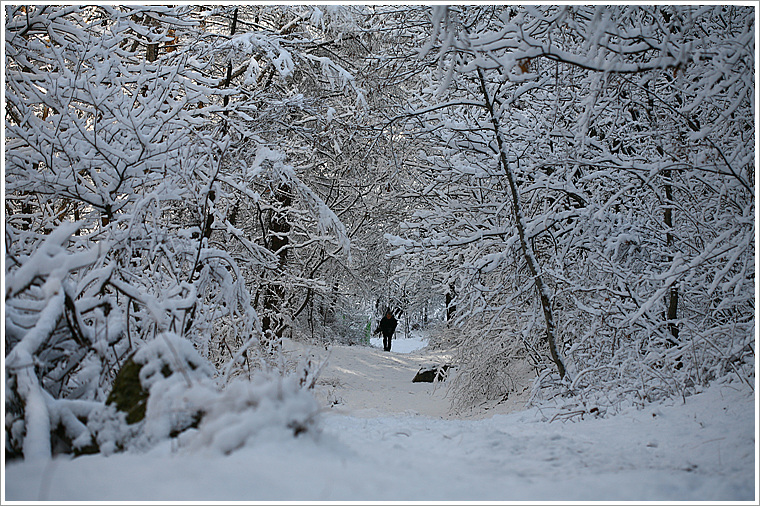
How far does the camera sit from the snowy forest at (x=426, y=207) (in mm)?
2568

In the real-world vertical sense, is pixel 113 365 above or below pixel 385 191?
below

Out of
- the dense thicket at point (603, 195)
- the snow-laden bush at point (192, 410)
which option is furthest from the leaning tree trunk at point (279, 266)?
the snow-laden bush at point (192, 410)

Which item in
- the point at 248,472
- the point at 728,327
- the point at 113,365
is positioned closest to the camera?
the point at 248,472

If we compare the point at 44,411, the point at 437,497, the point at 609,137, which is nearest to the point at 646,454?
the point at 437,497

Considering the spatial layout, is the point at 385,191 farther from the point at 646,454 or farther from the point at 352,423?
the point at 646,454

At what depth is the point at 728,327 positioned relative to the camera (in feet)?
13.9

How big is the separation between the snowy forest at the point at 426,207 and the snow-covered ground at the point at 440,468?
0.18m

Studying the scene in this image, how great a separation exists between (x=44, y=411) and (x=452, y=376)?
6.91 metres

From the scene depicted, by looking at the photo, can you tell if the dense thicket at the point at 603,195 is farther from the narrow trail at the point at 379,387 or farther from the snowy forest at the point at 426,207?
the narrow trail at the point at 379,387

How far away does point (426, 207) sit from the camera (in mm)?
8484

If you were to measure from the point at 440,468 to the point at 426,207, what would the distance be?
661cm

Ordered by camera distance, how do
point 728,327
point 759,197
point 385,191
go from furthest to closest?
point 385,191
point 728,327
point 759,197

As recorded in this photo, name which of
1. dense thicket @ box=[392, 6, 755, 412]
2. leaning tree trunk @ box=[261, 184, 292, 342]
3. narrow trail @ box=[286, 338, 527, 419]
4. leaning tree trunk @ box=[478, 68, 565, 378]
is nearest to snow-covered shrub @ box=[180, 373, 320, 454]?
dense thicket @ box=[392, 6, 755, 412]

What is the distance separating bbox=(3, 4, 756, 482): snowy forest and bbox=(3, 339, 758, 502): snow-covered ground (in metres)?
0.18
